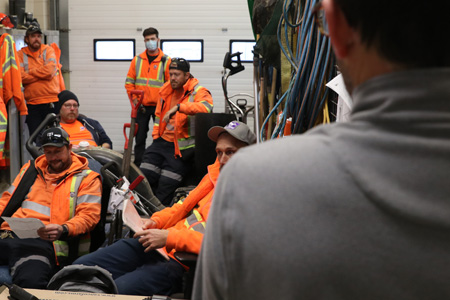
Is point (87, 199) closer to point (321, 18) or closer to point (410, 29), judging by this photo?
point (321, 18)

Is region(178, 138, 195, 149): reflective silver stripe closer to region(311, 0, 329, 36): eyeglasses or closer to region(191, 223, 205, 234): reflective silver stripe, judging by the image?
region(191, 223, 205, 234): reflective silver stripe

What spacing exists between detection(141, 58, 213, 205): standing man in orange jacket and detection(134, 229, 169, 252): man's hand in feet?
7.74

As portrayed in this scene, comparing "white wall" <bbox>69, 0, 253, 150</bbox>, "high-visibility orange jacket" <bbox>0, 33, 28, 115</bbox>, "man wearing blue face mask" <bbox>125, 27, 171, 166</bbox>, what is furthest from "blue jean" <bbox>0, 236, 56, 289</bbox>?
"white wall" <bbox>69, 0, 253, 150</bbox>

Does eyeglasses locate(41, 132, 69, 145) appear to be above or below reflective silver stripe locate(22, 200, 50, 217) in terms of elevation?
above

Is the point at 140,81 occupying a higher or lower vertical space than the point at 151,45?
lower

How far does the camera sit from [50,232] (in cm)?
344

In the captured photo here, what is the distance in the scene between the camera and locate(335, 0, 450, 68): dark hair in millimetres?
594

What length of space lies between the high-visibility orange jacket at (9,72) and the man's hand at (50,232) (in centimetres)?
325

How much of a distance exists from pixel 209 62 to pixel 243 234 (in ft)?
26.8

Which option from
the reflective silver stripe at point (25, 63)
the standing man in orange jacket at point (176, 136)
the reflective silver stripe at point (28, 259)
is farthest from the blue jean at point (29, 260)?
the reflective silver stripe at point (25, 63)

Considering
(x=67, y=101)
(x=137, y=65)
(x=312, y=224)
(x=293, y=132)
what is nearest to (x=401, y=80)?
(x=312, y=224)

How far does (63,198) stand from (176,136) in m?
2.00

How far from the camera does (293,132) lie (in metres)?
2.18

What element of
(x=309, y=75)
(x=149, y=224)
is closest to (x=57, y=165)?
(x=149, y=224)
